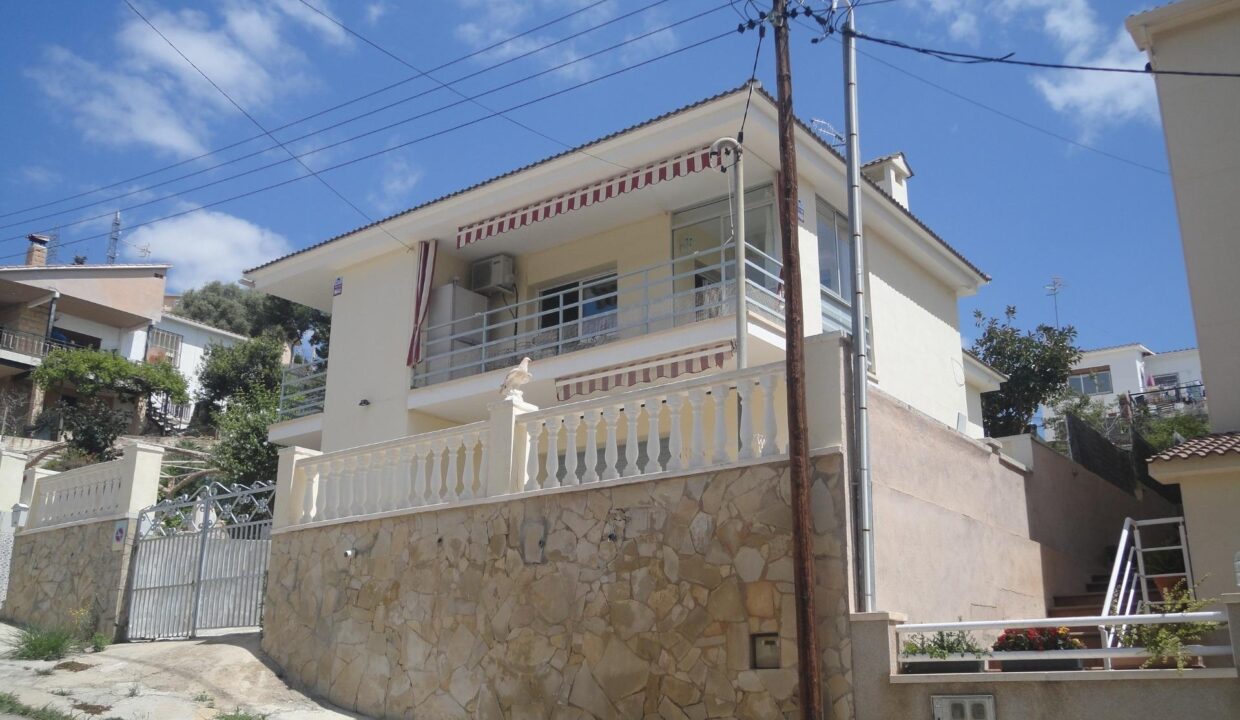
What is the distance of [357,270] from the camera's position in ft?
75.6

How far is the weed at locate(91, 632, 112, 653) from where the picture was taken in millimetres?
15695

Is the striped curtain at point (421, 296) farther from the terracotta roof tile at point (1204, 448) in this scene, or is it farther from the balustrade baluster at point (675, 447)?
the terracotta roof tile at point (1204, 448)

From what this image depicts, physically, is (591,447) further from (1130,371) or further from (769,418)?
(1130,371)

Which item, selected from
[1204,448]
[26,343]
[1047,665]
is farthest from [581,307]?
[26,343]

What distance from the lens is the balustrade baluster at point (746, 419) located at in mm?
10398

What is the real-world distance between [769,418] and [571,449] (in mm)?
2631

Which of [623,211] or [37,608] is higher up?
[623,211]

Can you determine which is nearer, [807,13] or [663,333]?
[807,13]

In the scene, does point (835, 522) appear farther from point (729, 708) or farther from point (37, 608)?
point (37, 608)

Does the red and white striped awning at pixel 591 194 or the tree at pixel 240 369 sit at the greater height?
the tree at pixel 240 369

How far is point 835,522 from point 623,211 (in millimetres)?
10918

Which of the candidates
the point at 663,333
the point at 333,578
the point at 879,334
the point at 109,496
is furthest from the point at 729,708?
the point at 109,496

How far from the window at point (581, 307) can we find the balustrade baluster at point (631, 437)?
7.09 metres

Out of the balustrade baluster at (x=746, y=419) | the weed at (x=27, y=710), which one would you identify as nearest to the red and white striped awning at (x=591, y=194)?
the balustrade baluster at (x=746, y=419)
